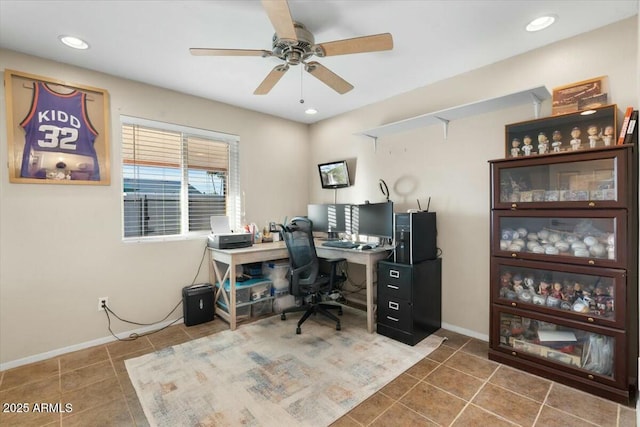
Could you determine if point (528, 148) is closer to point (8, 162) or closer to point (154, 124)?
point (154, 124)

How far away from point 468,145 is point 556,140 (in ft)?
2.27

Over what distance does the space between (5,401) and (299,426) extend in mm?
1999

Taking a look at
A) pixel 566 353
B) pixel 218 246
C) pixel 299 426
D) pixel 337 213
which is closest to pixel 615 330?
pixel 566 353

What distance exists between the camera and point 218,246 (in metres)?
3.24

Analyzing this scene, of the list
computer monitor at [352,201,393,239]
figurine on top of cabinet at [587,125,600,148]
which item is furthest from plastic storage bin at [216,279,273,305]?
figurine on top of cabinet at [587,125,600,148]

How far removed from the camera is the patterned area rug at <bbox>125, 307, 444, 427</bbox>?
1813 millimetres

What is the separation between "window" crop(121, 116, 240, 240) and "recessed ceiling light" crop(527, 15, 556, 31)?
3.12 metres

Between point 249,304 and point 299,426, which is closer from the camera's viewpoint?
point 299,426

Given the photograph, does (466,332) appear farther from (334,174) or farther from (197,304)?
(197,304)

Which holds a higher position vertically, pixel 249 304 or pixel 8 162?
pixel 8 162

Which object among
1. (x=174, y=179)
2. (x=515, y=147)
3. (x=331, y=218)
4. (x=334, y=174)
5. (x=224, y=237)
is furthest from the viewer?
(x=334, y=174)

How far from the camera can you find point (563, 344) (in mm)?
2127

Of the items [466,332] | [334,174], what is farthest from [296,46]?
[466,332]

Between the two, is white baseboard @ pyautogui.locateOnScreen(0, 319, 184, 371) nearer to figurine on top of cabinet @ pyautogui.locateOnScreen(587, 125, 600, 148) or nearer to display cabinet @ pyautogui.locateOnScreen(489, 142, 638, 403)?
display cabinet @ pyautogui.locateOnScreen(489, 142, 638, 403)
